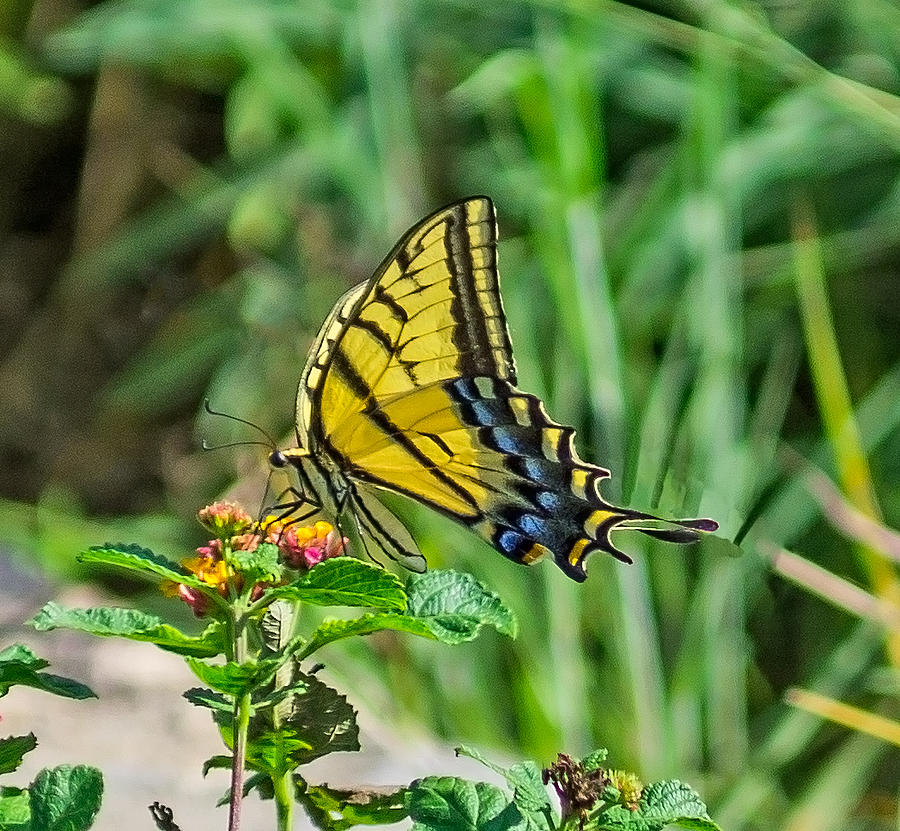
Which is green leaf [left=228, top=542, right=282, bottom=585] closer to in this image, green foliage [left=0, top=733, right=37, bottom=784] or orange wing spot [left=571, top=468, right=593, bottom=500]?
green foliage [left=0, top=733, right=37, bottom=784]

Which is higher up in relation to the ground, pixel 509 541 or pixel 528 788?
pixel 509 541

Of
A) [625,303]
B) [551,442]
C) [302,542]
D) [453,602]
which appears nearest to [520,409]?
[551,442]

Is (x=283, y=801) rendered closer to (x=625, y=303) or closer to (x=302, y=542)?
(x=302, y=542)

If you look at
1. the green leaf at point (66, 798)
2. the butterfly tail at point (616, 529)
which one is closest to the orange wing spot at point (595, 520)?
the butterfly tail at point (616, 529)

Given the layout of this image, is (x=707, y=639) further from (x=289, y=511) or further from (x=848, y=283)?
(x=289, y=511)

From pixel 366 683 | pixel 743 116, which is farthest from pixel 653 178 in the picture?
pixel 366 683

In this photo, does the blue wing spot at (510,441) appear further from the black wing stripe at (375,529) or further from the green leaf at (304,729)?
the green leaf at (304,729)
